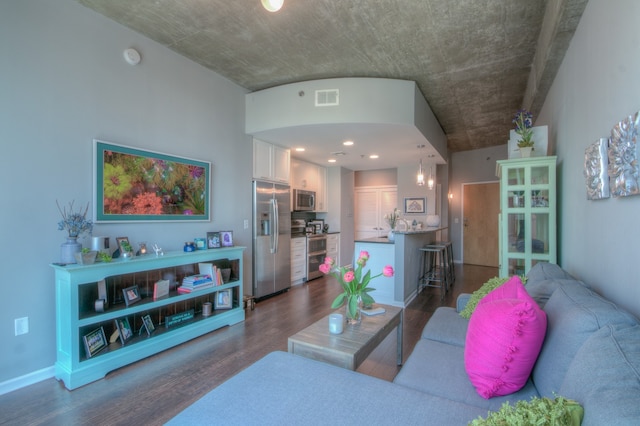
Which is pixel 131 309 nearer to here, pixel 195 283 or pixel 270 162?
pixel 195 283

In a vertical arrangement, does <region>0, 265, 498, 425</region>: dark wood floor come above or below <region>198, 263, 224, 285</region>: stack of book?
below

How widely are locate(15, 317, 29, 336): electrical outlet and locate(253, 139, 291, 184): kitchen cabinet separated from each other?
285 cm

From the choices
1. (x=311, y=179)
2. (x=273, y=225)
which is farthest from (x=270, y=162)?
(x=311, y=179)

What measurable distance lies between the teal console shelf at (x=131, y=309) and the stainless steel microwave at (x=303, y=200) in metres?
2.32

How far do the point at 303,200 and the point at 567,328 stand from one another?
5112 mm

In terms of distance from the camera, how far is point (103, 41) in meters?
2.78

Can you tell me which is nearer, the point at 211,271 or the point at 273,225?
the point at 211,271

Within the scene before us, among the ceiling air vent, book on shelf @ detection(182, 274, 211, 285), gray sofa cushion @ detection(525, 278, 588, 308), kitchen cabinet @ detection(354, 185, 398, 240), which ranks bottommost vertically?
book on shelf @ detection(182, 274, 211, 285)

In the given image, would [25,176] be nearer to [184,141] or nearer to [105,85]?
[105,85]

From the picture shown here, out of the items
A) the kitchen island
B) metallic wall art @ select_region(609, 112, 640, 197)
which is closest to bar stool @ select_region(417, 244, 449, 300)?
the kitchen island

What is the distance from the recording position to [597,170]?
1729mm

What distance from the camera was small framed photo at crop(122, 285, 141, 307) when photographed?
8.95 feet

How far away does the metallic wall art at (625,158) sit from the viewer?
1270mm

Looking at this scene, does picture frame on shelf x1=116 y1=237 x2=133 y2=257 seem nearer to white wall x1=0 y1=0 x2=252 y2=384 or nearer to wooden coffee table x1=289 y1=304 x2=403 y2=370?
white wall x1=0 y1=0 x2=252 y2=384
